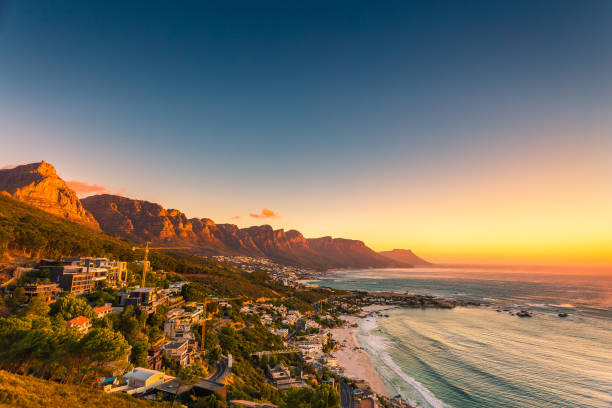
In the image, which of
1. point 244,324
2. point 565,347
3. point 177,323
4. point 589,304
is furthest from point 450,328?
point 589,304

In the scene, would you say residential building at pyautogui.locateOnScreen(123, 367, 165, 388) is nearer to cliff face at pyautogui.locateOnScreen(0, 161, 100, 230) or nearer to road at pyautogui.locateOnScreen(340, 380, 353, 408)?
road at pyautogui.locateOnScreen(340, 380, 353, 408)

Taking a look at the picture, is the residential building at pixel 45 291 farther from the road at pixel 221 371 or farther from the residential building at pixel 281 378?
the residential building at pixel 281 378

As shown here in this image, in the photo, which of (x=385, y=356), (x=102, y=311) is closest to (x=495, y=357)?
(x=385, y=356)

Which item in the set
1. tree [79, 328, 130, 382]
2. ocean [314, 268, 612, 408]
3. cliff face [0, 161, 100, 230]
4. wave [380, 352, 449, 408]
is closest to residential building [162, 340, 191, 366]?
tree [79, 328, 130, 382]

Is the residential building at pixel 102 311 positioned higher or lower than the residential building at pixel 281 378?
higher

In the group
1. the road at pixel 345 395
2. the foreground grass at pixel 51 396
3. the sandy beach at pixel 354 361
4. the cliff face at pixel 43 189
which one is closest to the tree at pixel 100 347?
the foreground grass at pixel 51 396

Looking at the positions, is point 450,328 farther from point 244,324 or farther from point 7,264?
point 7,264
